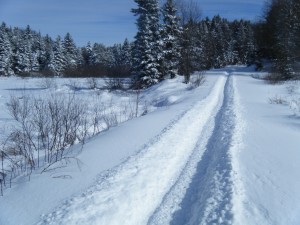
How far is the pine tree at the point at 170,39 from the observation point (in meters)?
30.2

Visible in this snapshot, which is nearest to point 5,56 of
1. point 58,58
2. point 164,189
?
point 58,58

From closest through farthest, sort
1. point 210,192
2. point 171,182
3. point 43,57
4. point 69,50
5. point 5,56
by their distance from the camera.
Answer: point 210,192
point 171,182
point 5,56
point 69,50
point 43,57

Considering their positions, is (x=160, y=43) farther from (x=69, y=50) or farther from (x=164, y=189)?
(x=69, y=50)

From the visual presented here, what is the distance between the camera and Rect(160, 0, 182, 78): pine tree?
30.2m

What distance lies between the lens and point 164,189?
5.55m

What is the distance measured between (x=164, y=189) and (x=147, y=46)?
2453cm

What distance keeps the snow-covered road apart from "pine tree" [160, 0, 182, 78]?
22.8m

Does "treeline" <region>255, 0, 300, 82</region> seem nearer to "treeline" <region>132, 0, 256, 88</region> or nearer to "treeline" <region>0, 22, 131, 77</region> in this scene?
"treeline" <region>132, 0, 256, 88</region>

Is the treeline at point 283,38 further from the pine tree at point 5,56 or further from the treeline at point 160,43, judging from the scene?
the pine tree at point 5,56

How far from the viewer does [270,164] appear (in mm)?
6246

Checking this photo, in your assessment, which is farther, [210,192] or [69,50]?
[69,50]

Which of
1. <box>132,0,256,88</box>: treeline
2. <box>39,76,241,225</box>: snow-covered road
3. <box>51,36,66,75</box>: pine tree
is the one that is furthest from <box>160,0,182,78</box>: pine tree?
<box>51,36,66,75</box>: pine tree

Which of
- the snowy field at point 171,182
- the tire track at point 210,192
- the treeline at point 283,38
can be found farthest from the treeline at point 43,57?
the tire track at point 210,192

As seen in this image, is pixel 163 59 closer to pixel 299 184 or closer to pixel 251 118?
pixel 251 118
